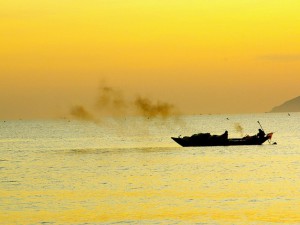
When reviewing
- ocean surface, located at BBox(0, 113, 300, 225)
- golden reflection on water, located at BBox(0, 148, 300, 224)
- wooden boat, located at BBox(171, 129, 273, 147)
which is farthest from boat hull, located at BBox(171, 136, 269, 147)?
golden reflection on water, located at BBox(0, 148, 300, 224)

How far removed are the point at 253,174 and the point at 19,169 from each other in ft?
97.2

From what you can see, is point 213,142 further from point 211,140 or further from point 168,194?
point 168,194

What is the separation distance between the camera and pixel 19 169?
317 ft

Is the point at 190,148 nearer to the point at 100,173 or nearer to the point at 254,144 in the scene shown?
the point at 254,144

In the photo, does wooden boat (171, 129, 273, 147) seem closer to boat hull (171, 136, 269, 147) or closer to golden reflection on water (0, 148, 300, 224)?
boat hull (171, 136, 269, 147)

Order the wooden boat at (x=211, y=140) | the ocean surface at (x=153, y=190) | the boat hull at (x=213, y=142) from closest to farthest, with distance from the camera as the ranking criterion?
the ocean surface at (x=153, y=190) → the wooden boat at (x=211, y=140) → the boat hull at (x=213, y=142)

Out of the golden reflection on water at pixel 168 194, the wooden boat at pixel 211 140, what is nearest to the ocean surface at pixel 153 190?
the golden reflection on water at pixel 168 194

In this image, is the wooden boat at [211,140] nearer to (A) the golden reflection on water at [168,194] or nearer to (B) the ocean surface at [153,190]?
(B) the ocean surface at [153,190]

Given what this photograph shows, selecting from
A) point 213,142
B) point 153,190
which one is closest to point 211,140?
point 213,142

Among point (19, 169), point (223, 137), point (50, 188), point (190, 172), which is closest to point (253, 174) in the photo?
point (190, 172)

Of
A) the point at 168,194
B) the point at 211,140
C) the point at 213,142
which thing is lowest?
the point at 168,194

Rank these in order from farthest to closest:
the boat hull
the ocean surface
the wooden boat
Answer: the boat hull < the wooden boat < the ocean surface

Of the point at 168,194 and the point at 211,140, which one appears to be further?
the point at 211,140

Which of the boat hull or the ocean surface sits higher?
the boat hull
